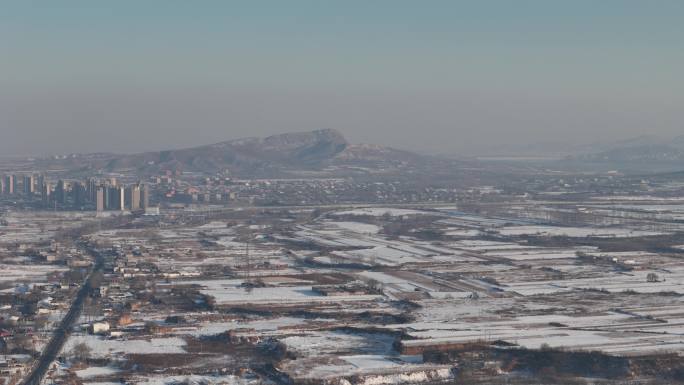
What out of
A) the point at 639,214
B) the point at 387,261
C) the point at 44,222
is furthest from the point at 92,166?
the point at 387,261

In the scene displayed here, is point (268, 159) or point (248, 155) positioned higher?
point (248, 155)

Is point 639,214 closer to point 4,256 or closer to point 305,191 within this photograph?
point 305,191

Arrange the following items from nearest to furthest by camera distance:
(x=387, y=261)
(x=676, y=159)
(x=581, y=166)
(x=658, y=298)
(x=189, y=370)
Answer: (x=189, y=370) < (x=658, y=298) < (x=387, y=261) < (x=581, y=166) < (x=676, y=159)

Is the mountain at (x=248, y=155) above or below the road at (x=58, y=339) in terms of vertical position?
above

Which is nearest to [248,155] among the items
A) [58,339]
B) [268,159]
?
[268,159]

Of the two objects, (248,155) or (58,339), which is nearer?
(58,339)

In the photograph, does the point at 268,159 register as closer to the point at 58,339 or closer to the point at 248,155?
the point at 248,155

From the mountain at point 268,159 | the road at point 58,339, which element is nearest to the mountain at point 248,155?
the mountain at point 268,159

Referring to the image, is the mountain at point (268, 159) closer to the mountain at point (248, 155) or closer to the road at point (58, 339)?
the mountain at point (248, 155)
